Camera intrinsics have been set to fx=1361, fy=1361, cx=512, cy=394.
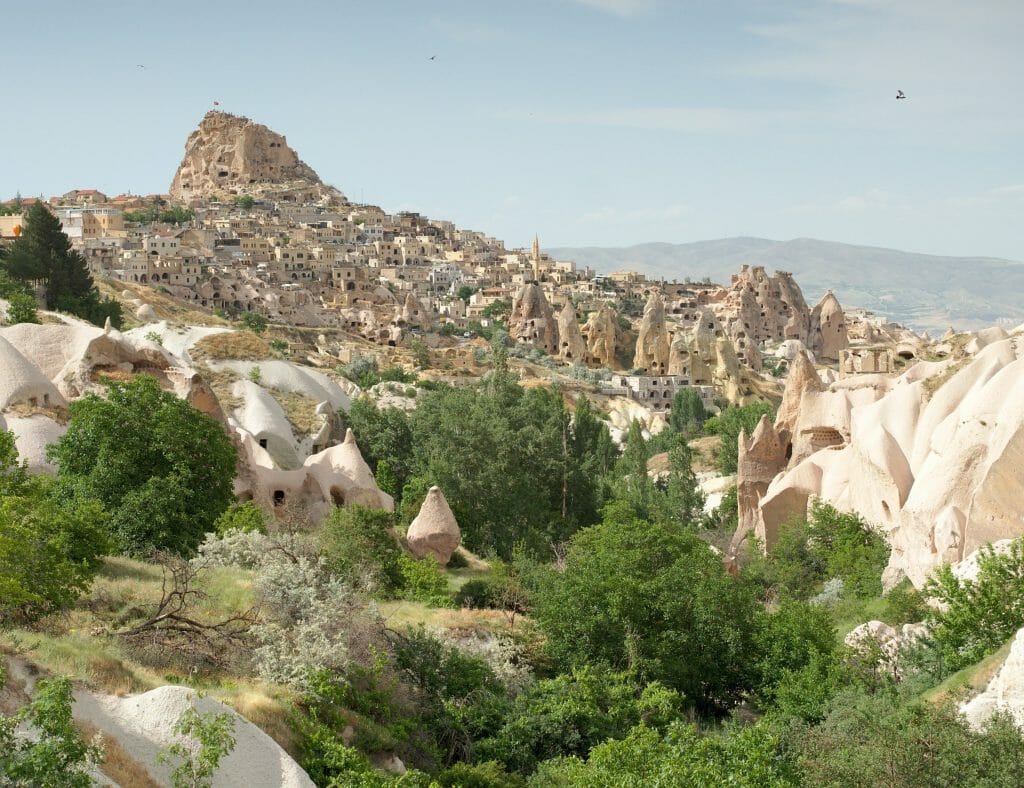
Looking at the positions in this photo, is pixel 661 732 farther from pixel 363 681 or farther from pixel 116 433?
pixel 116 433

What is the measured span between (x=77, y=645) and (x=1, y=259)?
4388cm

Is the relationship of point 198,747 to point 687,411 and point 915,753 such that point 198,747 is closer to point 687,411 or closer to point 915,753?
point 915,753

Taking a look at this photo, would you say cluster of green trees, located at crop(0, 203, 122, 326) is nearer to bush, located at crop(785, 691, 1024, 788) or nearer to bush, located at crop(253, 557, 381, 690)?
bush, located at crop(253, 557, 381, 690)

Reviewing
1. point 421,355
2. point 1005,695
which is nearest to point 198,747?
point 1005,695

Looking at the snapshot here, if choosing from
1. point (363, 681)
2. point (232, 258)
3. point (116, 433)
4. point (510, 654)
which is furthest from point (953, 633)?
point (232, 258)

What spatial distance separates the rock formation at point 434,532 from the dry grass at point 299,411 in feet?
36.9

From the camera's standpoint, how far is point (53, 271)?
183 feet

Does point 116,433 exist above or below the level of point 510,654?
above

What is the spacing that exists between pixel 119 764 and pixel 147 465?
13.8 metres

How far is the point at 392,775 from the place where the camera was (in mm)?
18031

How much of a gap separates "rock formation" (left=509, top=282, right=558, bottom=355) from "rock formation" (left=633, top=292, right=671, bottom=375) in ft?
25.1

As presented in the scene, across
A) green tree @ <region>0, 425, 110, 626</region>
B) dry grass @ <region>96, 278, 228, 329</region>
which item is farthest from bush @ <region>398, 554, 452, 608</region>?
dry grass @ <region>96, 278, 228, 329</region>

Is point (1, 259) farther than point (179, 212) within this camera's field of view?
No

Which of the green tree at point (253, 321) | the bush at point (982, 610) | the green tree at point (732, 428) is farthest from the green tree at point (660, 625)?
the green tree at point (253, 321)
